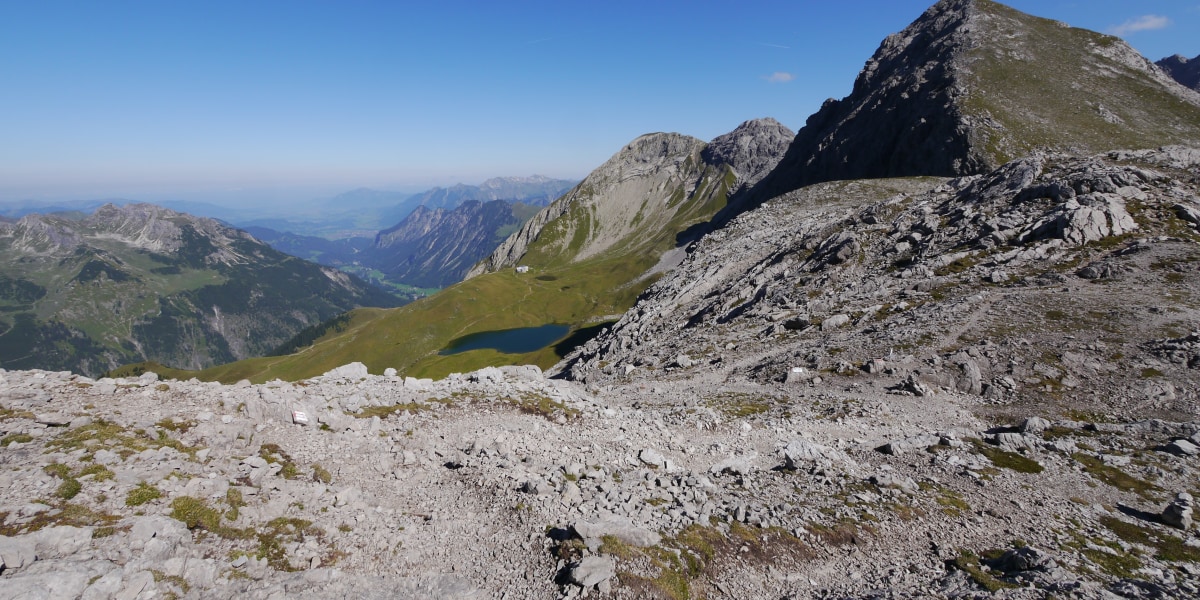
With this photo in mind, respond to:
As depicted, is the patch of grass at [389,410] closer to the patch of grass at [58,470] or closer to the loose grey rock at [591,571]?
the patch of grass at [58,470]

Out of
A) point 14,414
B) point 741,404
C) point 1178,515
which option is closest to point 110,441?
point 14,414

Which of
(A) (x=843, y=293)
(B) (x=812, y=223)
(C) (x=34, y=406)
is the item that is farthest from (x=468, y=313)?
(C) (x=34, y=406)

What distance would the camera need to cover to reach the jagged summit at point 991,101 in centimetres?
8562

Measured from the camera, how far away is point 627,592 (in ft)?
43.0

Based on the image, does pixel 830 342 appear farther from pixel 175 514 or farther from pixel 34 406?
pixel 34 406

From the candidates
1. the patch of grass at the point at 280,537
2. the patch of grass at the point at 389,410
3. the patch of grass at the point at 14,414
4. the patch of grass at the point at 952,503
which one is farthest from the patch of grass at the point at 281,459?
the patch of grass at the point at 952,503

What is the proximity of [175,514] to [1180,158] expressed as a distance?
7884 cm

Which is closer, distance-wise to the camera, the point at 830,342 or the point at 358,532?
the point at 358,532

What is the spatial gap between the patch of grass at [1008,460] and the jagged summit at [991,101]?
85327 mm

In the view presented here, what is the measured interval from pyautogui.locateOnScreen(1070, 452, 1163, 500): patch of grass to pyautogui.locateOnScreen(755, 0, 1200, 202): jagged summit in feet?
278

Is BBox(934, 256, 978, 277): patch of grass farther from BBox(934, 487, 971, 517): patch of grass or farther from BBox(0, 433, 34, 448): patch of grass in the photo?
BBox(0, 433, 34, 448): patch of grass

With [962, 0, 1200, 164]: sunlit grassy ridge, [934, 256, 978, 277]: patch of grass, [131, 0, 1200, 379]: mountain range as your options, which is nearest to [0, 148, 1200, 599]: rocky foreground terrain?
[934, 256, 978, 277]: patch of grass

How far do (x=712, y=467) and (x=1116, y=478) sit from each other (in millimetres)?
16289

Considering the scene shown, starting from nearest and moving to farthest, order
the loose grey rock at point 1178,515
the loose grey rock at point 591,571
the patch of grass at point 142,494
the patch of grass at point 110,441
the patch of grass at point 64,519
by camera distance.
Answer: the patch of grass at point 64,519, the loose grey rock at point 591,571, the patch of grass at point 142,494, the patch of grass at point 110,441, the loose grey rock at point 1178,515
